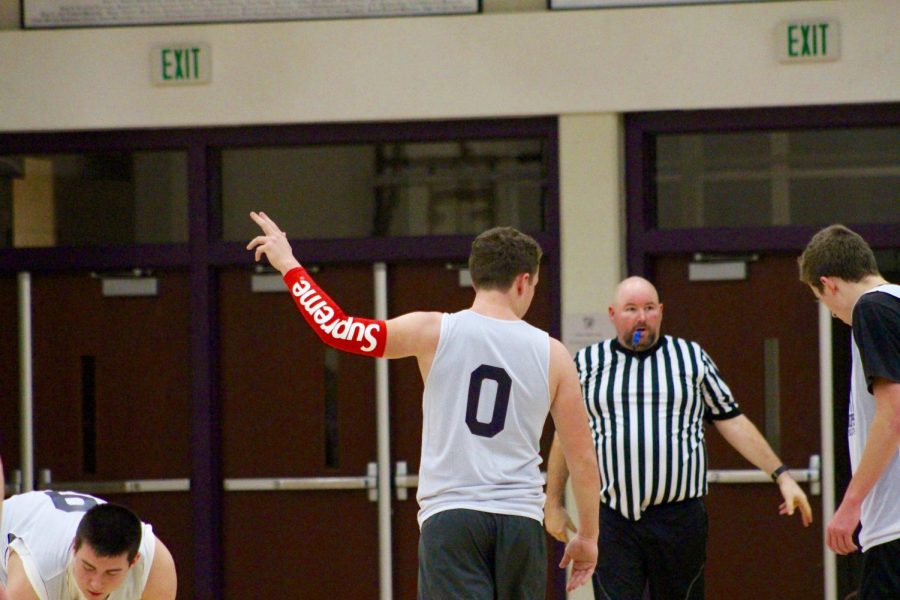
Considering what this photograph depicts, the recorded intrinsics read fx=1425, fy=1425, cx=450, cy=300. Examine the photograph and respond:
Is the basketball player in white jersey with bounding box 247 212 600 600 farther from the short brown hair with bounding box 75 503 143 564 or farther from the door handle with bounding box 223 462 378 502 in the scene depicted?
the door handle with bounding box 223 462 378 502

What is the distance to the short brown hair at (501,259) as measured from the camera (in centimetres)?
424

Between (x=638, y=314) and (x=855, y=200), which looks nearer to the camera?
(x=638, y=314)

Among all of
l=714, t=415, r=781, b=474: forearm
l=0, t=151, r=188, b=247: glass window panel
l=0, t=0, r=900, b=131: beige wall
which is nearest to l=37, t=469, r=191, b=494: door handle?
l=0, t=151, r=188, b=247: glass window panel

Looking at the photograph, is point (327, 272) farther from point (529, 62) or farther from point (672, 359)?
point (672, 359)

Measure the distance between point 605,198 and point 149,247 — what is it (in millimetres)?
2471

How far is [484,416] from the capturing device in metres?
4.11

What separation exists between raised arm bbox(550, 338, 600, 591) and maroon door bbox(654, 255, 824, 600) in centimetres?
319

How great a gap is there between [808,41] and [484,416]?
3.82 meters

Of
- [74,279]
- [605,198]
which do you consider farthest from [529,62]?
[74,279]

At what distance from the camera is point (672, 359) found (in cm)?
568

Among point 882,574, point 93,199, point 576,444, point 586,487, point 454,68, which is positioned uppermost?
point 454,68

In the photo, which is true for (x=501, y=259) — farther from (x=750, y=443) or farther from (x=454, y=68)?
(x=454, y=68)

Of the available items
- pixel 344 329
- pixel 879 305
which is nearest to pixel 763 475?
pixel 879 305

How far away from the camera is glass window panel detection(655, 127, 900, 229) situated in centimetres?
726
